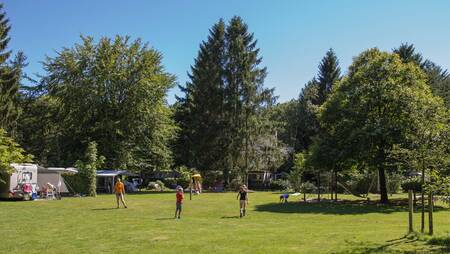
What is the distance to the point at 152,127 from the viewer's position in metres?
52.4

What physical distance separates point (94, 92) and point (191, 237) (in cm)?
3870

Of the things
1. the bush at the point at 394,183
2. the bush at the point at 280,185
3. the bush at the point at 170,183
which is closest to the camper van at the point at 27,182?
the bush at the point at 170,183

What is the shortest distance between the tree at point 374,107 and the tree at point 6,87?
3269 cm

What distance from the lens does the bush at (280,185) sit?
166 feet

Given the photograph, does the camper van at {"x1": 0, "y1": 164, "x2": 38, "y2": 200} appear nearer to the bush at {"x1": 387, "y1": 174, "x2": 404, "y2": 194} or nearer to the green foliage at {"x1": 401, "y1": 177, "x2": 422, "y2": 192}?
the green foliage at {"x1": 401, "y1": 177, "x2": 422, "y2": 192}

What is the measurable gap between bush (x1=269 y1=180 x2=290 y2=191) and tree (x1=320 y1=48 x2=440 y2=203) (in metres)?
19.9

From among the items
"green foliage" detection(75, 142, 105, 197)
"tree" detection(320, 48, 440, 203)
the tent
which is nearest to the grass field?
"tree" detection(320, 48, 440, 203)

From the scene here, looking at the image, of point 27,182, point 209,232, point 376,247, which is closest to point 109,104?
point 27,182

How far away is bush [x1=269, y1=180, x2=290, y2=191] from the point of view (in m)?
50.7

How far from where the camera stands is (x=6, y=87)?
50.8m

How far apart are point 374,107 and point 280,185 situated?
24.5 meters

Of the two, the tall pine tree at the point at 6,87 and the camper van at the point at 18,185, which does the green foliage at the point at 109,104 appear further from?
the camper van at the point at 18,185

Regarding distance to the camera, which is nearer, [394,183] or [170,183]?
[394,183]

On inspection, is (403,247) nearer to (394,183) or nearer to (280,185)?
(394,183)
